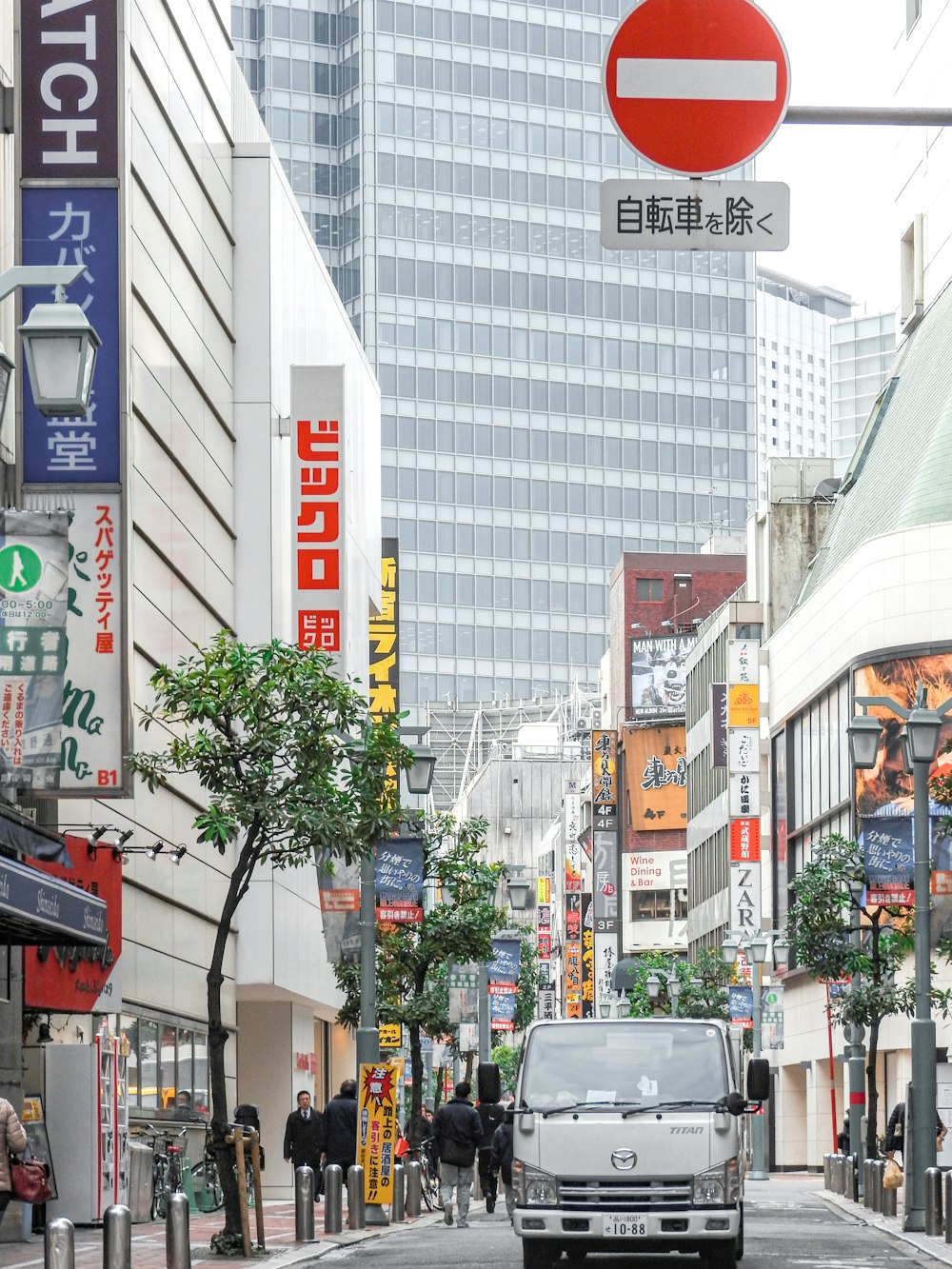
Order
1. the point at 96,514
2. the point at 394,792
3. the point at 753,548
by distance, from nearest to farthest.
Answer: the point at 96,514, the point at 394,792, the point at 753,548

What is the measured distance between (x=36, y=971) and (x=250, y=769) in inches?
156

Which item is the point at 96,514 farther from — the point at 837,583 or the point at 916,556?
the point at 837,583

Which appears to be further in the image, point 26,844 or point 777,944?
point 777,944

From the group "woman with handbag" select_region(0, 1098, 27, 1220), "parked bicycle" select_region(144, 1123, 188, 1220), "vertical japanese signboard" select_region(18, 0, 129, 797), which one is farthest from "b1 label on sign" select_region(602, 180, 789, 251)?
"parked bicycle" select_region(144, 1123, 188, 1220)

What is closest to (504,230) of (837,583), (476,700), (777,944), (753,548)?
(476,700)

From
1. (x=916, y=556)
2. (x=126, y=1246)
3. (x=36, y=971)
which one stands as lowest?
(x=126, y=1246)

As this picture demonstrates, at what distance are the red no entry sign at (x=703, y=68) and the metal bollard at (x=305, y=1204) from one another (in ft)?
56.2

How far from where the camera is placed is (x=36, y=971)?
25.0 m

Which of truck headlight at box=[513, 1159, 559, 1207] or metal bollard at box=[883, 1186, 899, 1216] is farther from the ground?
truck headlight at box=[513, 1159, 559, 1207]

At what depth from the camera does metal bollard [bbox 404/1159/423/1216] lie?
111 ft

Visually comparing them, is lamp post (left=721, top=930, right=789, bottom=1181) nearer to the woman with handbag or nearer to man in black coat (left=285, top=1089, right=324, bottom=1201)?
man in black coat (left=285, top=1089, right=324, bottom=1201)

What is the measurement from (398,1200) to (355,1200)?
12.4ft

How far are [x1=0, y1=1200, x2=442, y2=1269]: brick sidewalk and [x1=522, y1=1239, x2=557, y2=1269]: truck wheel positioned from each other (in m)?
2.85

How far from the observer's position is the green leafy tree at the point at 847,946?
3888 centimetres
